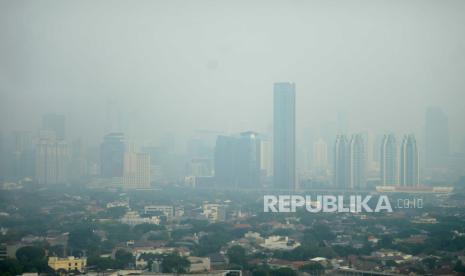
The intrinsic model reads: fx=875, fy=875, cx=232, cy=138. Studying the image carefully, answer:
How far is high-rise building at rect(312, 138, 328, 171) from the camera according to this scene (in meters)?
28.8

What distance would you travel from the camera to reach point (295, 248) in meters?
11.2

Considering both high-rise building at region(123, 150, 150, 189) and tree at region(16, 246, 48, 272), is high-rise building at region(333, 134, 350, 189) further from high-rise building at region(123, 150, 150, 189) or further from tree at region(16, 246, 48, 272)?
tree at region(16, 246, 48, 272)

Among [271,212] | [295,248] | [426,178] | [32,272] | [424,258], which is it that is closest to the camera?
[32,272]

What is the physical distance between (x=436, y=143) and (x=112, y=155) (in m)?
9.98

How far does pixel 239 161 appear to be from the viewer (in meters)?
28.4

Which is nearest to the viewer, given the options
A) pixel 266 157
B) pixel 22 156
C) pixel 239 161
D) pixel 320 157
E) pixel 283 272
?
pixel 283 272

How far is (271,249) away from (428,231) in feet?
10.7

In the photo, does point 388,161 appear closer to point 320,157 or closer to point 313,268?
point 320,157

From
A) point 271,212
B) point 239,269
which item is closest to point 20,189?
point 271,212

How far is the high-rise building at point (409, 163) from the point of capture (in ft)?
86.8

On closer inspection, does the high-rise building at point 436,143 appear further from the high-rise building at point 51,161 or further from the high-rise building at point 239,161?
the high-rise building at point 51,161

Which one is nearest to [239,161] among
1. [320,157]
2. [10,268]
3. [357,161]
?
[320,157]

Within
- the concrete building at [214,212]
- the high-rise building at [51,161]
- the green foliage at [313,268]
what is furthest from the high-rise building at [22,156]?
the green foliage at [313,268]

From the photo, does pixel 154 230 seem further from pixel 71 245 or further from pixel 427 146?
pixel 427 146
